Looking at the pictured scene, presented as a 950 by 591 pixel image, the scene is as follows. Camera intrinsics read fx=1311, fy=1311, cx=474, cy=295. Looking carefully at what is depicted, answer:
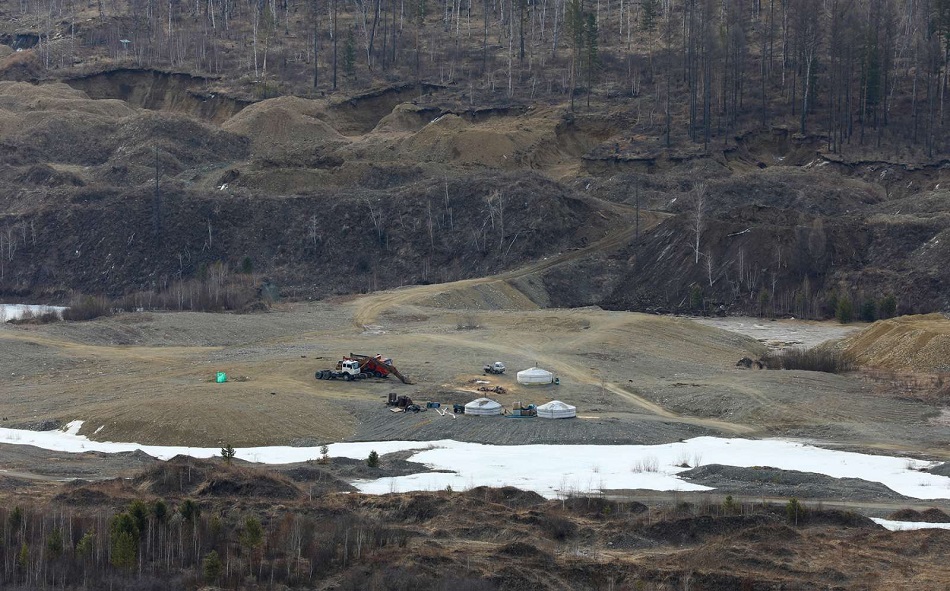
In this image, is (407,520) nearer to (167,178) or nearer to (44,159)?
(167,178)

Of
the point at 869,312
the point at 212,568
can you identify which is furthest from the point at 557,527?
the point at 869,312

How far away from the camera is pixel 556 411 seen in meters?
46.5

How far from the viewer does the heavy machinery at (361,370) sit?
171ft

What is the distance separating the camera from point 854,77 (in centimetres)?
11762

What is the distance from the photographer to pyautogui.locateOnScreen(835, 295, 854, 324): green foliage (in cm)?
7142

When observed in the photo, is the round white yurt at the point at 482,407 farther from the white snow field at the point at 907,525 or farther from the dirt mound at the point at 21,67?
the dirt mound at the point at 21,67

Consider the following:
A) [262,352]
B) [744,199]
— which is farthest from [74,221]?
[744,199]

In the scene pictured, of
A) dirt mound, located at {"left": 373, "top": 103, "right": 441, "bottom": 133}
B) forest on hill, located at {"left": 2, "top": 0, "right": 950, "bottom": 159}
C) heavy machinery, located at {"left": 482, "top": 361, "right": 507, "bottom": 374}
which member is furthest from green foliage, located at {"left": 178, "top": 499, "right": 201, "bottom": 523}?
dirt mound, located at {"left": 373, "top": 103, "right": 441, "bottom": 133}

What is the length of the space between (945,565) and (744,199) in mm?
67690

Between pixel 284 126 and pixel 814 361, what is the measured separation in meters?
69.5

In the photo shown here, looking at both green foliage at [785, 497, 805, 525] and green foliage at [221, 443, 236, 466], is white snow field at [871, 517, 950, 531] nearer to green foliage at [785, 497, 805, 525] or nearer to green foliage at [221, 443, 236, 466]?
green foliage at [785, 497, 805, 525]

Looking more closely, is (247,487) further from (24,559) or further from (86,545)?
(24,559)

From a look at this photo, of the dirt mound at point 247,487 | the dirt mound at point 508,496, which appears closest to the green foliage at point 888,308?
the dirt mound at point 508,496

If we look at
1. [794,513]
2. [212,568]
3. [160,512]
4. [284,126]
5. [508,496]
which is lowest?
[508,496]
